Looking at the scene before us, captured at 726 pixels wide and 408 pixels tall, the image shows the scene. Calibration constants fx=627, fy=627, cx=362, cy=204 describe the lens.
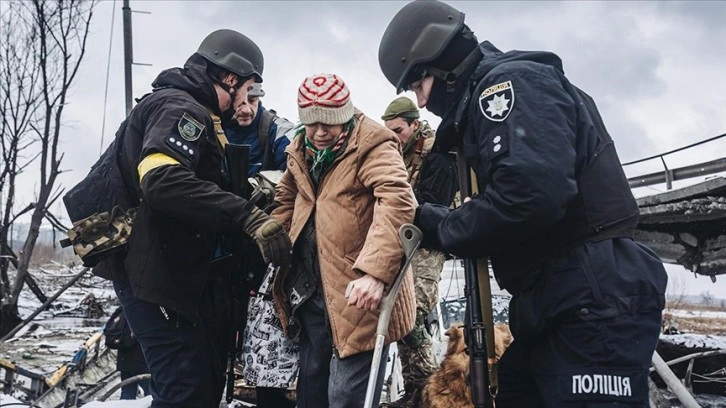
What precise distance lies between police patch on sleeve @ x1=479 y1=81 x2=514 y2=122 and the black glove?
0.52m

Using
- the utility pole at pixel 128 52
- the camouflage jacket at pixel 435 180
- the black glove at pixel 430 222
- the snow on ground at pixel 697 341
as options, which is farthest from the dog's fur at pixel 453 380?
the utility pole at pixel 128 52

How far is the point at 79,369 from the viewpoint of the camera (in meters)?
6.14

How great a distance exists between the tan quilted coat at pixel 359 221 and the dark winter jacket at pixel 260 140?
0.89 metres

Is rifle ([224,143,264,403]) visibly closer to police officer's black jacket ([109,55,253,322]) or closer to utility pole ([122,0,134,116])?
police officer's black jacket ([109,55,253,322])

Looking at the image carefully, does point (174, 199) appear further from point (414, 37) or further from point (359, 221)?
point (414, 37)

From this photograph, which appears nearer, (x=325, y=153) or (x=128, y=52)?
(x=325, y=153)

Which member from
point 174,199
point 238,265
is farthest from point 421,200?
point 174,199

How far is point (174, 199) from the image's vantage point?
2695 mm

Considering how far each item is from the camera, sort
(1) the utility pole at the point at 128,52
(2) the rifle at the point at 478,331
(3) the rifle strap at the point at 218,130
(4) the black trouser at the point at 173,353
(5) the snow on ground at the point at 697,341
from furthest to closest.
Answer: (1) the utility pole at the point at 128,52, (5) the snow on ground at the point at 697,341, (3) the rifle strap at the point at 218,130, (4) the black trouser at the point at 173,353, (2) the rifle at the point at 478,331

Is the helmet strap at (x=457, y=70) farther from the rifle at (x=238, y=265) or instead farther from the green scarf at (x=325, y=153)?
the rifle at (x=238, y=265)

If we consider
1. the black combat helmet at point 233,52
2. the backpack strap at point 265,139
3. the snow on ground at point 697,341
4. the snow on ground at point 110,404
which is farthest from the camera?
the snow on ground at point 697,341

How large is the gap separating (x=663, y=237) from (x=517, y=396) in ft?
18.0

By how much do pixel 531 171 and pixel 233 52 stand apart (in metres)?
2.00

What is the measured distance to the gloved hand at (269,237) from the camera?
8.93ft
